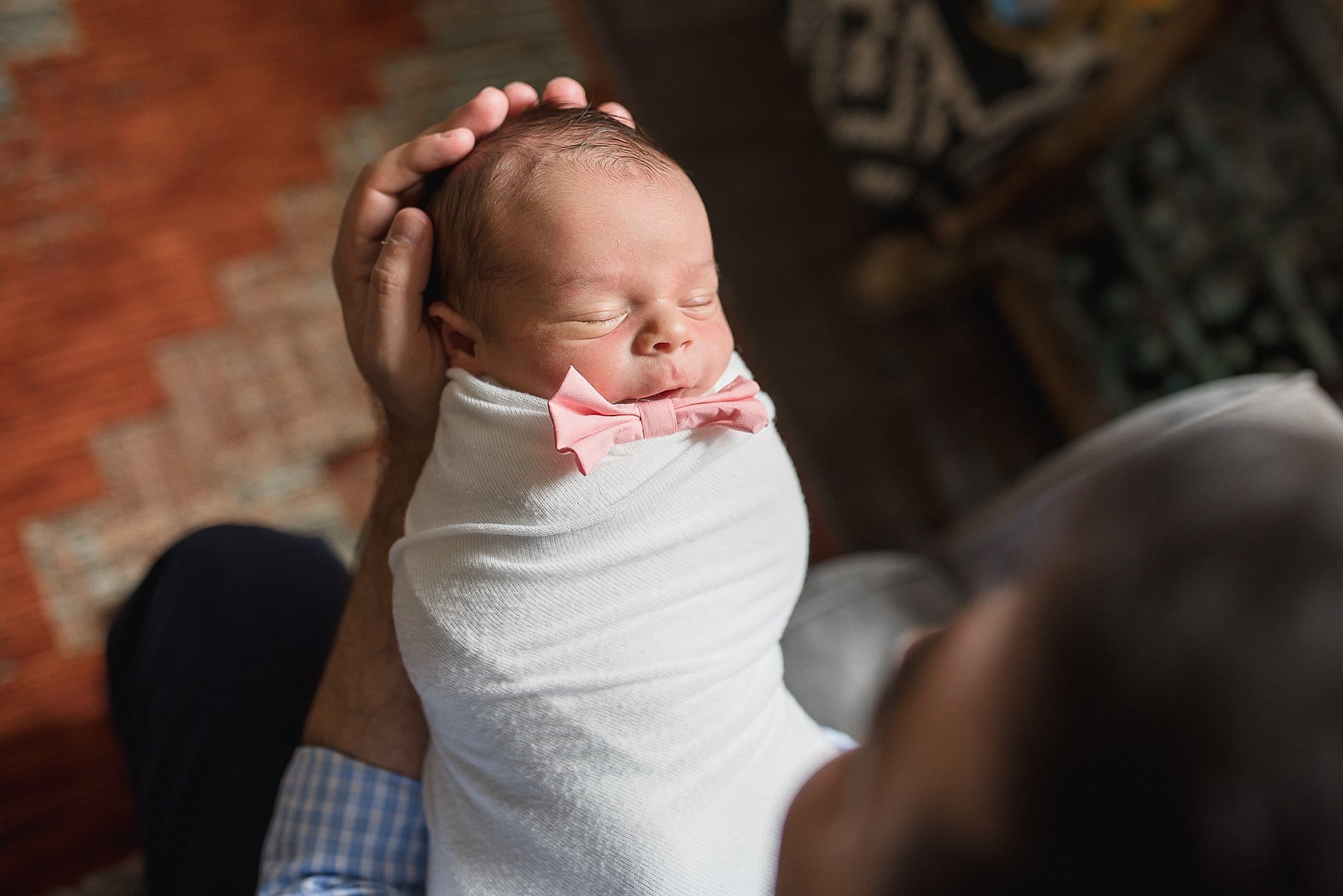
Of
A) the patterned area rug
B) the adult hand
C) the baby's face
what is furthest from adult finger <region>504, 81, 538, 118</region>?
the patterned area rug

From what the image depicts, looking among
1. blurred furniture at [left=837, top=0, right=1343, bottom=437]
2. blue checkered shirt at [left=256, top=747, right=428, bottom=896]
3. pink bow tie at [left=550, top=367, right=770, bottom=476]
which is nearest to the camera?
pink bow tie at [left=550, top=367, right=770, bottom=476]

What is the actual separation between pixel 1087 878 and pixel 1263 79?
4.37 ft

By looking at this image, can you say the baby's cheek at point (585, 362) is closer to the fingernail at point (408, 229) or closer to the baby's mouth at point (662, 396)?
the baby's mouth at point (662, 396)

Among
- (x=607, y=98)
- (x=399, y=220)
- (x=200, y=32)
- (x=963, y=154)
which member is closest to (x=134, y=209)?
(x=200, y=32)

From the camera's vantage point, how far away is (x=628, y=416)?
26.0 inches

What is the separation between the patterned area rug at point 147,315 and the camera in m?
1.24

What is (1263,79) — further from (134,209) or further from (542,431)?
(134,209)

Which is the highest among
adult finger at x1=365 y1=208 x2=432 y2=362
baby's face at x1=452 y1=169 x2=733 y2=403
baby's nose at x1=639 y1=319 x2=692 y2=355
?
adult finger at x1=365 y1=208 x2=432 y2=362

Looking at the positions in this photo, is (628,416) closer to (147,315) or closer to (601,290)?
(601,290)

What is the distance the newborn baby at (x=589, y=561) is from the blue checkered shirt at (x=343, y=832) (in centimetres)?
7

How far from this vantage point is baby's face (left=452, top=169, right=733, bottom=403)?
674 millimetres

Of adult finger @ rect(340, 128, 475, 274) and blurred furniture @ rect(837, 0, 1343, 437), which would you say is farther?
blurred furniture @ rect(837, 0, 1343, 437)

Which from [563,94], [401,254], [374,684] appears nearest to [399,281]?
[401,254]

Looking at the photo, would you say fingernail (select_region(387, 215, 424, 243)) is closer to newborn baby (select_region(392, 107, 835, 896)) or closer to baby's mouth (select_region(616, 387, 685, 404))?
newborn baby (select_region(392, 107, 835, 896))
